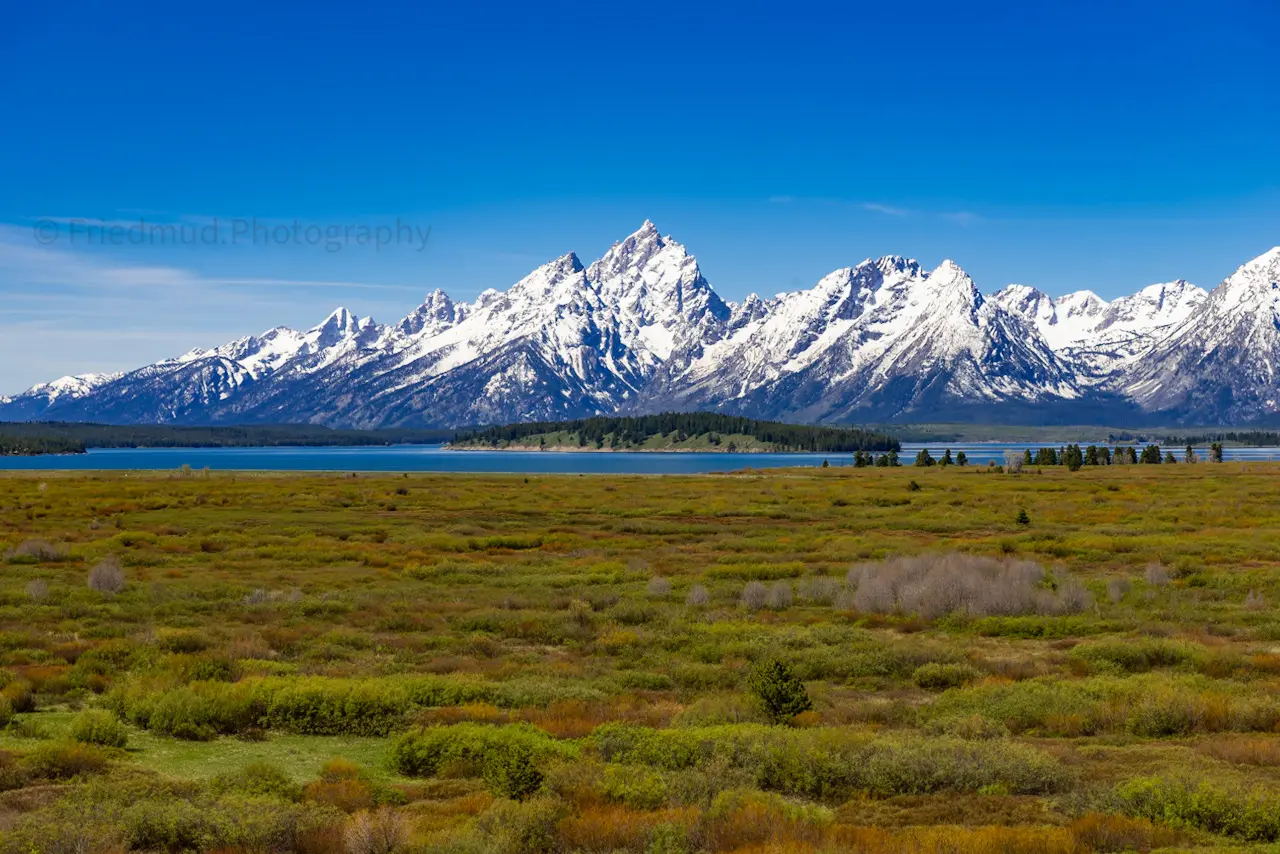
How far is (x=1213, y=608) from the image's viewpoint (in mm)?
30938

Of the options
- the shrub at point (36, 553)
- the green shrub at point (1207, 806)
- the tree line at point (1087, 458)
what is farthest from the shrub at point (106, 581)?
the tree line at point (1087, 458)

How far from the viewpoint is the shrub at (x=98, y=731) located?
52.7 ft

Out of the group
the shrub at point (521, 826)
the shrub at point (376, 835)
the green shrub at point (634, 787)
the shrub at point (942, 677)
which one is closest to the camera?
the shrub at point (376, 835)

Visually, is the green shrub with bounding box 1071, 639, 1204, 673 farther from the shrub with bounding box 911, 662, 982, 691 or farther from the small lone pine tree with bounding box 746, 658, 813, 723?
the small lone pine tree with bounding box 746, 658, 813, 723

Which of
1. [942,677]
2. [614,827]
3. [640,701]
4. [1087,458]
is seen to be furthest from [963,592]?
[1087,458]

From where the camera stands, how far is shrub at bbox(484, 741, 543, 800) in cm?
1391

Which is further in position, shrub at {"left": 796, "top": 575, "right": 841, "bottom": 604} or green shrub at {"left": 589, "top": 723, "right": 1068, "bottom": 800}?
shrub at {"left": 796, "top": 575, "right": 841, "bottom": 604}

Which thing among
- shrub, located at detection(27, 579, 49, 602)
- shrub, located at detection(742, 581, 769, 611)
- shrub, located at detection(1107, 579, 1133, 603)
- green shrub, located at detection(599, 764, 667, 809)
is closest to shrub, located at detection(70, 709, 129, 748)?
green shrub, located at detection(599, 764, 667, 809)

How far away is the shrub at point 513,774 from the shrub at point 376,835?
88.9 inches

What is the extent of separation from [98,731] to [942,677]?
16146mm

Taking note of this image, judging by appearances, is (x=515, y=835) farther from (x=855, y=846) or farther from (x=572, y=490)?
(x=572, y=490)

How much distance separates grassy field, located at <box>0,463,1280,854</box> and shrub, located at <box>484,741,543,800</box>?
0.17 feet

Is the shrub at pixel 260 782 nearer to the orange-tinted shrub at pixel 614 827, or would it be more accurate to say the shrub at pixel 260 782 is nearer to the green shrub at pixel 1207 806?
the orange-tinted shrub at pixel 614 827

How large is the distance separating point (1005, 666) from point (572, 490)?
89.8 m
